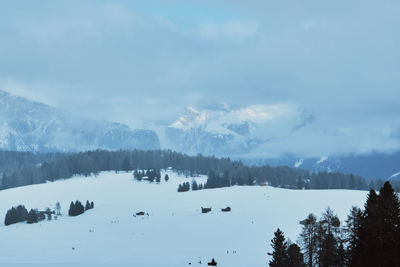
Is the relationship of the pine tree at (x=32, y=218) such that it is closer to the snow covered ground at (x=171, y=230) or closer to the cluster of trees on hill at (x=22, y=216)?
the cluster of trees on hill at (x=22, y=216)

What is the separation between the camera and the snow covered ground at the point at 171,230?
6138cm

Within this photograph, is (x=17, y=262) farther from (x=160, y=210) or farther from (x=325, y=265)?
(x=160, y=210)

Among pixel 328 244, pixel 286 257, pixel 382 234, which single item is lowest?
pixel 286 257

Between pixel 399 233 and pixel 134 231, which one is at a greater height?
pixel 399 233

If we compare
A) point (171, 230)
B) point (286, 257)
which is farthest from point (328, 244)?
point (171, 230)

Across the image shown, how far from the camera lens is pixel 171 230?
8706 centimetres

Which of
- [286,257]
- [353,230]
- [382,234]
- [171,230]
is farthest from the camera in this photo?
[171,230]

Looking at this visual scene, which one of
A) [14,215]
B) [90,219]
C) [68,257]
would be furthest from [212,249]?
[14,215]

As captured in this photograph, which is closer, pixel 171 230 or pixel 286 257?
pixel 286 257

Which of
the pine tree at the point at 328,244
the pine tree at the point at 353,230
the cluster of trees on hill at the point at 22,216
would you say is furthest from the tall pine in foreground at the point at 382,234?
the cluster of trees on hill at the point at 22,216

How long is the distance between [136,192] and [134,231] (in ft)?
264

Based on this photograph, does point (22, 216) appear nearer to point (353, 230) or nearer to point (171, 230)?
point (171, 230)

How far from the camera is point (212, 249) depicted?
68438 millimetres

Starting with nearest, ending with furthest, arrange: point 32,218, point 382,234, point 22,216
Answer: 1. point 382,234
2. point 32,218
3. point 22,216
